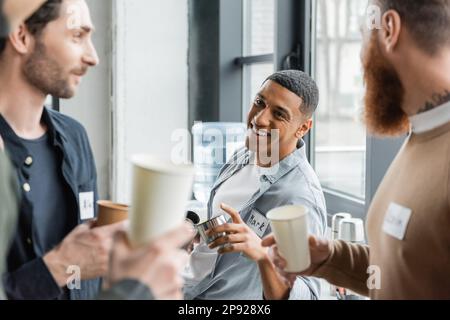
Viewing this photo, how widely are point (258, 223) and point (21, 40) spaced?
0.78m

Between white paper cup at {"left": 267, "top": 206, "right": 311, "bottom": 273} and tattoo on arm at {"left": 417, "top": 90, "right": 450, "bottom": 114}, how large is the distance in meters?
0.29

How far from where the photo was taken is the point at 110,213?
39.6 inches

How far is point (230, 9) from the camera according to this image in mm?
3270

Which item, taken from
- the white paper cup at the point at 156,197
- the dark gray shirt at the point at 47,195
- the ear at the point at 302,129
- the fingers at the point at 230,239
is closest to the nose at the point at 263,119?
the ear at the point at 302,129

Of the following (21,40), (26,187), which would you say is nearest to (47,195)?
(26,187)

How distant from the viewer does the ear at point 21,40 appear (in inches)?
45.4

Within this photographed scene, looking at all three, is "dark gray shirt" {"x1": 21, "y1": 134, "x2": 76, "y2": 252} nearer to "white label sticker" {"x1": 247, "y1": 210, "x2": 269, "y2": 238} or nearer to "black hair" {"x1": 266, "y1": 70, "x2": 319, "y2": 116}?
"white label sticker" {"x1": 247, "y1": 210, "x2": 269, "y2": 238}

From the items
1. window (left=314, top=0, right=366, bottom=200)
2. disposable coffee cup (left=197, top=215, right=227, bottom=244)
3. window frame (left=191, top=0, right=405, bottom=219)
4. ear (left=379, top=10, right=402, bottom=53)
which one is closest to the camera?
ear (left=379, top=10, right=402, bottom=53)

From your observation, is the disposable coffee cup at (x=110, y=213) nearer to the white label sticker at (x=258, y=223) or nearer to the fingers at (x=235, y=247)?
the fingers at (x=235, y=247)

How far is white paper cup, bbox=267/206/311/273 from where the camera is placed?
102cm

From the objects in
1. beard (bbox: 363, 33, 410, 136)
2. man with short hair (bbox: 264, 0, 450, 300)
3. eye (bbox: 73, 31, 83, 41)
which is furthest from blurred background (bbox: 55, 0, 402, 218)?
eye (bbox: 73, 31, 83, 41)

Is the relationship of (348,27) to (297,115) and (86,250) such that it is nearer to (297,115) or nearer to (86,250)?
(297,115)

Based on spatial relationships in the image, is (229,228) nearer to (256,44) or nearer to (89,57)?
(89,57)
